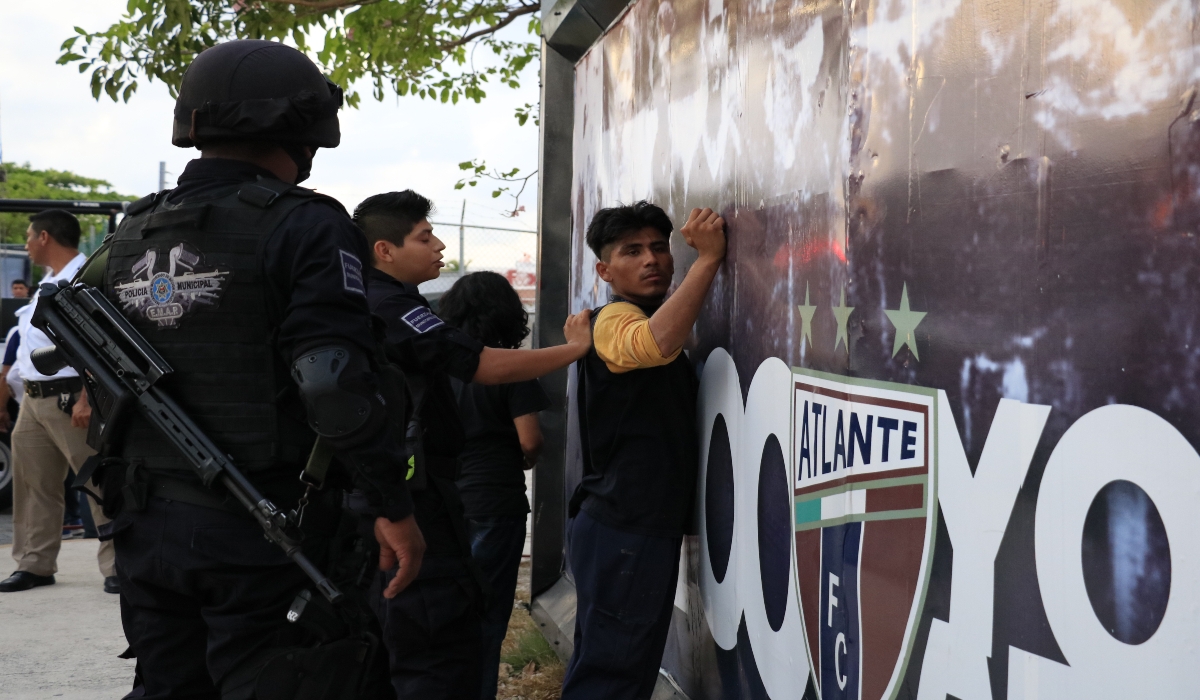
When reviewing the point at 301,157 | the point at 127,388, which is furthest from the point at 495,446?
the point at 127,388

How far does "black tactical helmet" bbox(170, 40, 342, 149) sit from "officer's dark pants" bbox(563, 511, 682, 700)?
1.29 meters

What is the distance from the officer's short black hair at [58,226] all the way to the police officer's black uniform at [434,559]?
128 inches

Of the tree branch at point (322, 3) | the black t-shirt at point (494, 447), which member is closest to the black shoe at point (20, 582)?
the black t-shirt at point (494, 447)

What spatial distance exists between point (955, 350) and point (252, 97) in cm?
154

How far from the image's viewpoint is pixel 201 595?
2211 mm

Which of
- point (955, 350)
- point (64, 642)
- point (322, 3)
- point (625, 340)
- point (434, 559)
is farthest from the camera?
point (322, 3)

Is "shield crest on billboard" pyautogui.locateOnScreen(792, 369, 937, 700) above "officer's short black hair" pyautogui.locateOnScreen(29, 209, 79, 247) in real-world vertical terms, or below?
below

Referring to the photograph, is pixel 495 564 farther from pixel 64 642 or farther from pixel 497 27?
pixel 497 27

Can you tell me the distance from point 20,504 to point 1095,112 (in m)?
5.64

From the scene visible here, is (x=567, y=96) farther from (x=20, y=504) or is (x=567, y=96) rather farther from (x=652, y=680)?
(x=20, y=504)

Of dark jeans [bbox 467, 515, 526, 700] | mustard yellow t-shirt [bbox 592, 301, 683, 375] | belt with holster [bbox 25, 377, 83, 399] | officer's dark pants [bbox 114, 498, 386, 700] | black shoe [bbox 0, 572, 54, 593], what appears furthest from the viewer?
black shoe [bbox 0, 572, 54, 593]

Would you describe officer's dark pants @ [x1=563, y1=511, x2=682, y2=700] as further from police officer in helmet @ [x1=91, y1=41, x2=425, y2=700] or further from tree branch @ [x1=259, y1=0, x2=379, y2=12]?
tree branch @ [x1=259, y1=0, x2=379, y2=12]

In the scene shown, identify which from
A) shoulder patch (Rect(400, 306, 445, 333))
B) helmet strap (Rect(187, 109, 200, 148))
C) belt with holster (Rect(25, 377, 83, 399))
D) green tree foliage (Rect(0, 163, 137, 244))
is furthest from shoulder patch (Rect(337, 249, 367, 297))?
green tree foliage (Rect(0, 163, 137, 244))

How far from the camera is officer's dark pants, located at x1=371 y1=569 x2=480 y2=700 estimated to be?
2779mm
